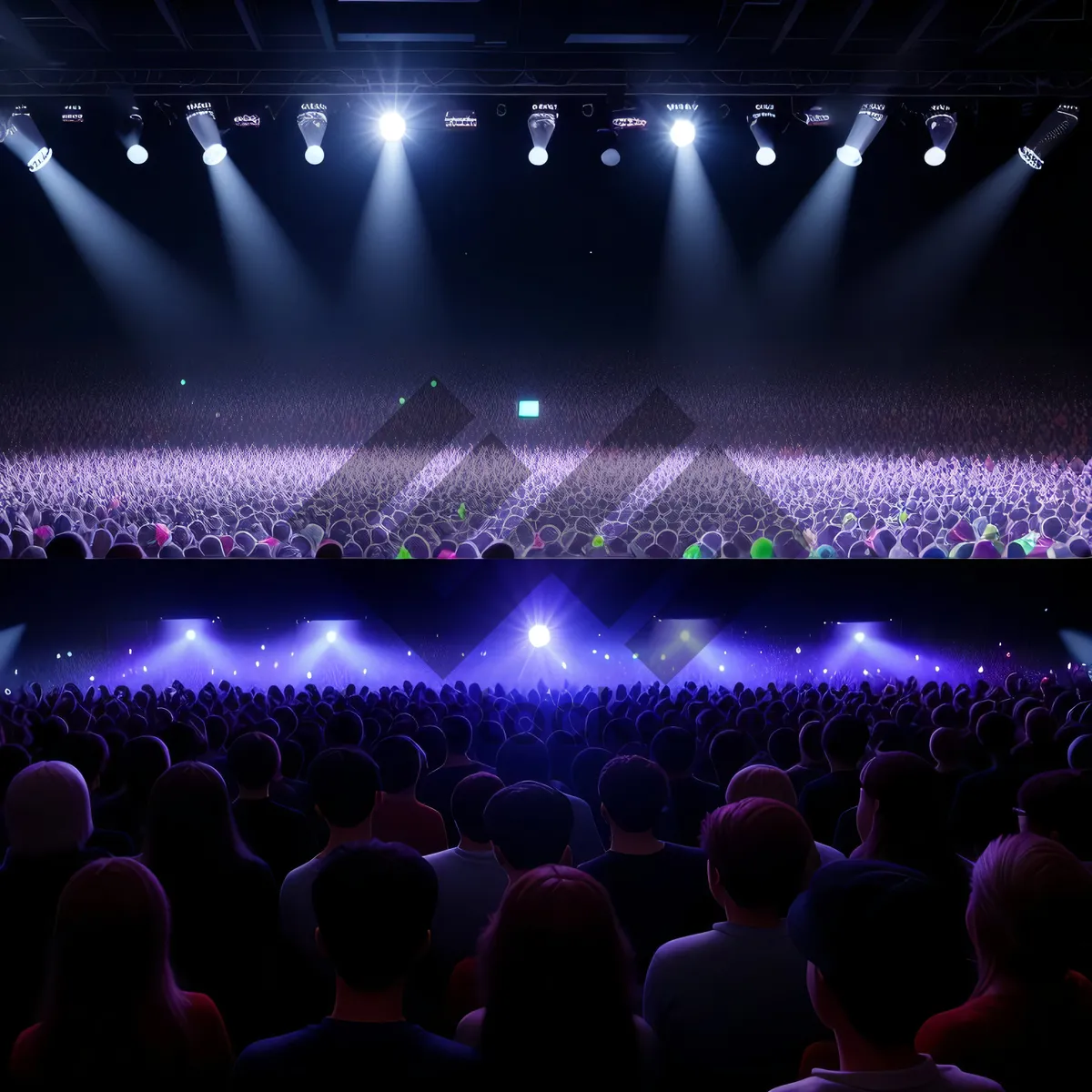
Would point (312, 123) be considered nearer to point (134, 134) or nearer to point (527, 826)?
point (134, 134)

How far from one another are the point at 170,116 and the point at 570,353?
738 centimetres

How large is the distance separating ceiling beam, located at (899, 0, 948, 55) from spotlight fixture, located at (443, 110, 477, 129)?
503cm

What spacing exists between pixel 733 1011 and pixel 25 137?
14202 mm

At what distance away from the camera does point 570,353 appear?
16641mm

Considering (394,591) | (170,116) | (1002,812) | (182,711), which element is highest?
(170,116)

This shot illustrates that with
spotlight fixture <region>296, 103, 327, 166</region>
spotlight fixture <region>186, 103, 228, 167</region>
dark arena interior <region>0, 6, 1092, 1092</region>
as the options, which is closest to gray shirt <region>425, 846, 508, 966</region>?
dark arena interior <region>0, 6, 1092, 1092</region>

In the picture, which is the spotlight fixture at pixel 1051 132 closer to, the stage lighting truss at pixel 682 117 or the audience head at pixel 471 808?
the stage lighting truss at pixel 682 117

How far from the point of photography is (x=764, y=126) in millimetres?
11828

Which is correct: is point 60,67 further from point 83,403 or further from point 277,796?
point 277,796

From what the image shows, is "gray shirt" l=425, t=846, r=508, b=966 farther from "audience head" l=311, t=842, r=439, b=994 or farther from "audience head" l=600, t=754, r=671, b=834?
"audience head" l=311, t=842, r=439, b=994

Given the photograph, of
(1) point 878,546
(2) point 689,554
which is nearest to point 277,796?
(2) point 689,554

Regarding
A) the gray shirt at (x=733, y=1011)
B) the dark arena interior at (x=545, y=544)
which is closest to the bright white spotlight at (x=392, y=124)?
the dark arena interior at (x=545, y=544)

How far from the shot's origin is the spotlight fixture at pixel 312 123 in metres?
11.7

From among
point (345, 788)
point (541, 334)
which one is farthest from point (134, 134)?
point (345, 788)
